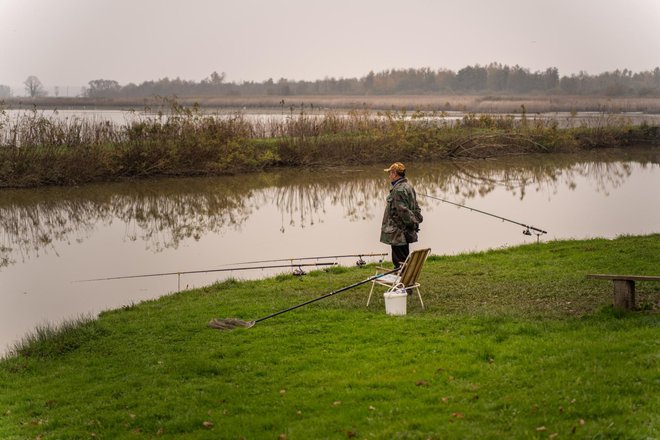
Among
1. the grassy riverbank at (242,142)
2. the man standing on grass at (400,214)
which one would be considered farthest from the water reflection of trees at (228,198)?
the man standing on grass at (400,214)

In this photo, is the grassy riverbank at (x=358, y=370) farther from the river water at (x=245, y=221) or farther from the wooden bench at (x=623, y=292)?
the river water at (x=245, y=221)

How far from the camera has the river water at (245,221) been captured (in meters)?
14.7

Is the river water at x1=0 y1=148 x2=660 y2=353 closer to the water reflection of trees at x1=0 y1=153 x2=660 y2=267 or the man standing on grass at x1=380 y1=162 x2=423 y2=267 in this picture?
the water reflection of trees at x1=0 y1=153 x2=660 y2=267

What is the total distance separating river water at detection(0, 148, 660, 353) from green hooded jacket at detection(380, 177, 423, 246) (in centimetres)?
376

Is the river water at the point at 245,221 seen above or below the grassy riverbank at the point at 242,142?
below

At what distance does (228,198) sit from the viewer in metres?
24.8

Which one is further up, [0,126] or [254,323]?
[0,126]

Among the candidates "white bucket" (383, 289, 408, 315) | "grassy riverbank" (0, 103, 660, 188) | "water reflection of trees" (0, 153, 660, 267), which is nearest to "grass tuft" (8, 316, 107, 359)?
"white bucket" (383, 289, 408, 315)

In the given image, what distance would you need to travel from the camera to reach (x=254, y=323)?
996 cm

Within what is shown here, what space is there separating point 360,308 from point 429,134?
25609mm

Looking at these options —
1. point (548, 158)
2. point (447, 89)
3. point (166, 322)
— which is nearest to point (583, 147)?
point (548, 158)

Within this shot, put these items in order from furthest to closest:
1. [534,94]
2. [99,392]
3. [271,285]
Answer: [534,94] → [271,285] → [99,392]

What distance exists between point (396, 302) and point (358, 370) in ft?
7.54

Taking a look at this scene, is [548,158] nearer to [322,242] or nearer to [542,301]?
[322,242]
